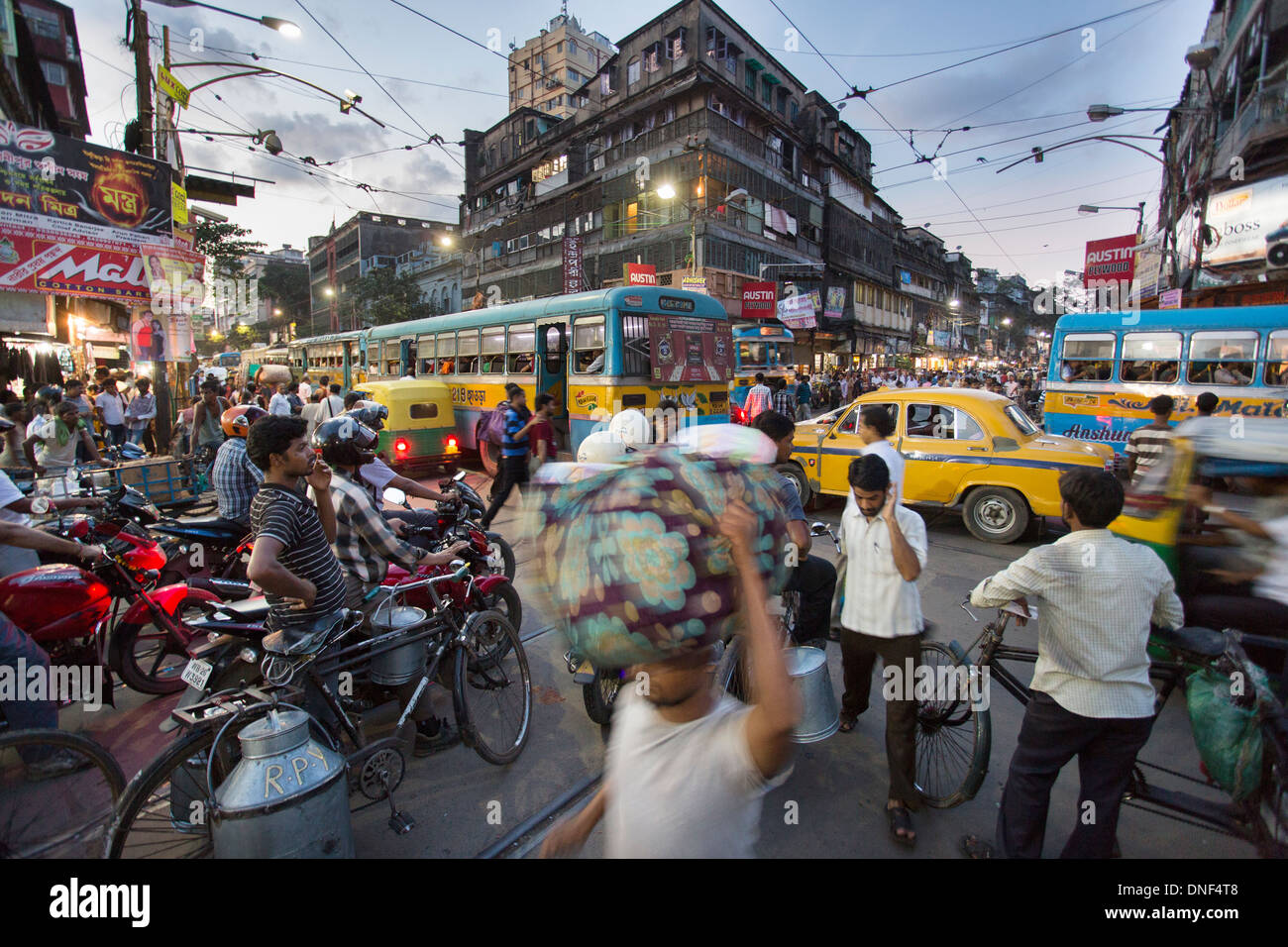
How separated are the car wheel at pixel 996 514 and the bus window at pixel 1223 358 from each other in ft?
23.4

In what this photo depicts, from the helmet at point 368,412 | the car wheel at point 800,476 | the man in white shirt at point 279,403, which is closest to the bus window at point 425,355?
the man in white shirt at point 279,403

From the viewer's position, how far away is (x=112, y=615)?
4113 mm

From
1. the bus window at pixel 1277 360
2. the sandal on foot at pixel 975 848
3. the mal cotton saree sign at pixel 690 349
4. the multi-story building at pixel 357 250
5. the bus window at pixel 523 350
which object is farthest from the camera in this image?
the multi-story building at pixel 357 250

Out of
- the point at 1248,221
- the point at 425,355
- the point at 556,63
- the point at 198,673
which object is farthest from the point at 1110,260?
the point at 556,63

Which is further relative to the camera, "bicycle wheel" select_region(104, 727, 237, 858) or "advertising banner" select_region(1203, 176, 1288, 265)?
"advertising banner" select_region(1203, 176, 1288, 265)

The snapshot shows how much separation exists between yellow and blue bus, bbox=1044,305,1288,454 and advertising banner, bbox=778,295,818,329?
→ 13776 millimetres

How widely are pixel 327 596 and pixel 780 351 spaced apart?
108 ft

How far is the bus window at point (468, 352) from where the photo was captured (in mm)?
13094

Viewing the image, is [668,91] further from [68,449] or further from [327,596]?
[327,596]

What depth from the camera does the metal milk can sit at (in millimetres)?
2111

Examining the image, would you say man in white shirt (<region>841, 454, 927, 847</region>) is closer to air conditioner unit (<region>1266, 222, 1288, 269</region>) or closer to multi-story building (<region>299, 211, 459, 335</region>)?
air conditioner unit (<region>1266, 222, 1288, 269</region>)

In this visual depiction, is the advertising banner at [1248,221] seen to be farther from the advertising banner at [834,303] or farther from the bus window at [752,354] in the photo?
the advertising banner at [834,303]

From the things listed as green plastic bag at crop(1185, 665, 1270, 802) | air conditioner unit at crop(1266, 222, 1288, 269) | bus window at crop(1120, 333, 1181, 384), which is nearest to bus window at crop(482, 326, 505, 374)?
green plastic bag at crop(1185, 665, 1270, 802)

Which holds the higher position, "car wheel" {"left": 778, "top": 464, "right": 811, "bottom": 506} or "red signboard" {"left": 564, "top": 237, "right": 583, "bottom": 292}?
"red signboard" {"left": 564, "top": 237, "right": 583, "bottom": 292}
